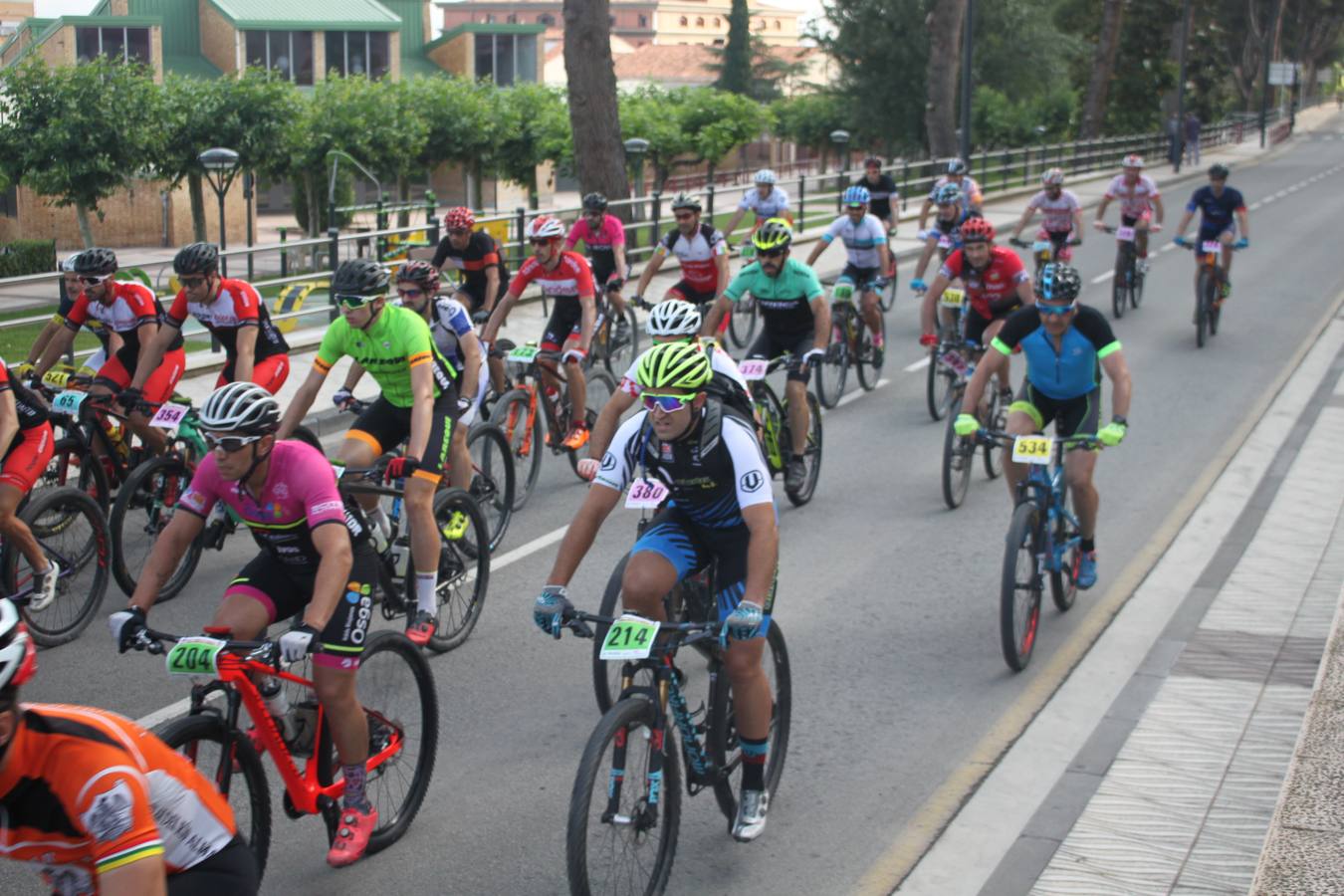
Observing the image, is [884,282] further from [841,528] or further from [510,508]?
[510,508]

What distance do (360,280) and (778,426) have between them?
3.91 m

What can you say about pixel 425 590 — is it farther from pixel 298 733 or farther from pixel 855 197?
pixel 855 197

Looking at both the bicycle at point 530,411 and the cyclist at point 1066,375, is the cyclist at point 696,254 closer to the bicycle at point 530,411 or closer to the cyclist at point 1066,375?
the bicycle at point 530,411

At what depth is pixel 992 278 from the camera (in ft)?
41.4

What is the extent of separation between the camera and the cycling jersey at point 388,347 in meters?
8.36

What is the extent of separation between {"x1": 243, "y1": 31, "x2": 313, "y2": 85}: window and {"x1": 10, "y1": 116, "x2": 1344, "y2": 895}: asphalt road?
49.9m

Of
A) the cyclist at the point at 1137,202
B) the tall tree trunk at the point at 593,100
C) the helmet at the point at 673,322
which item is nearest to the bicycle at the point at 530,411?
the helmet at the point at 673,322

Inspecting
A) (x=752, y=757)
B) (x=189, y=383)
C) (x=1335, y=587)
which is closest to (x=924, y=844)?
(x=752, y=757)

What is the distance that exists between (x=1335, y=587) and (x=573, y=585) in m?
4.76

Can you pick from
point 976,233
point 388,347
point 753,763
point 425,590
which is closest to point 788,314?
point 976,233

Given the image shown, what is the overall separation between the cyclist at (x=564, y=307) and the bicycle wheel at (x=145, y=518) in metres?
3.35

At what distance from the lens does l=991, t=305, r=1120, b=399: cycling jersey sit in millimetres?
9000

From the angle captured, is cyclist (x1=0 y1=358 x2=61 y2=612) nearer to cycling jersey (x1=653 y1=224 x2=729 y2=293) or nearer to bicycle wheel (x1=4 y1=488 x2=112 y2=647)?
bicycle wheel (x1=4 y1=488 x2=112 y2=647)

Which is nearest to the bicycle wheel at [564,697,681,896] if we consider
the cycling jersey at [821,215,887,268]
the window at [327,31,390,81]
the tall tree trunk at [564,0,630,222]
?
the cycling jersey at [821,215,887,268]
